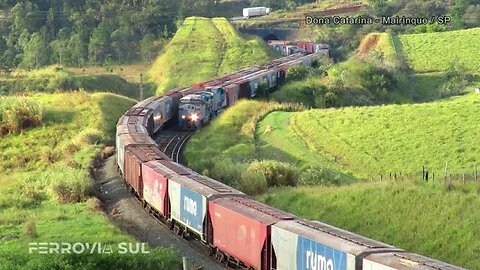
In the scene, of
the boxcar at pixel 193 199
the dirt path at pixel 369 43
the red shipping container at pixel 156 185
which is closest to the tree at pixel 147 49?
the dirt path at pixel 369 43

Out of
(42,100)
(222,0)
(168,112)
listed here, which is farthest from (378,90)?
(222,0)

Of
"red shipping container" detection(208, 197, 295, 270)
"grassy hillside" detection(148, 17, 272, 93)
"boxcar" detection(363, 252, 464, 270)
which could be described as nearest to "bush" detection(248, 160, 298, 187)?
"red shipping container" detection(208, 197, 295, 270)

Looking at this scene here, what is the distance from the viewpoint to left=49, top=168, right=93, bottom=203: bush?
3253 cm

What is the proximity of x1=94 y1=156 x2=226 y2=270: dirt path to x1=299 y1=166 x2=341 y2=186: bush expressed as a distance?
8.65 meters

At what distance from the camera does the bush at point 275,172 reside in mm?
34312

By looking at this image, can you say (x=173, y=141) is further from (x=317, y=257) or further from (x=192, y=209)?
(x=317, y=257)

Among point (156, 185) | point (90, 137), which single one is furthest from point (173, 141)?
point (156, 185)

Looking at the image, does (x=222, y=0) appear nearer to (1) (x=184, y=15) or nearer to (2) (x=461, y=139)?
(1) (x=184, y=15)

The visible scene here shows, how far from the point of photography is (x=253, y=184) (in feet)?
108

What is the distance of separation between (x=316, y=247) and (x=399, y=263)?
2.84m

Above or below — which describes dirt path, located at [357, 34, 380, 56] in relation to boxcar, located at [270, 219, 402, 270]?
below

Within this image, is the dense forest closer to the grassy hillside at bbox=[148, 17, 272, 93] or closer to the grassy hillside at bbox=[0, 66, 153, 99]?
the grassy hillside at bbox=[148, 17, 272, 93]

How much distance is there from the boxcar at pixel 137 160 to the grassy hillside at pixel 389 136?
12634mm

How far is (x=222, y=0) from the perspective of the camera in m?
153
